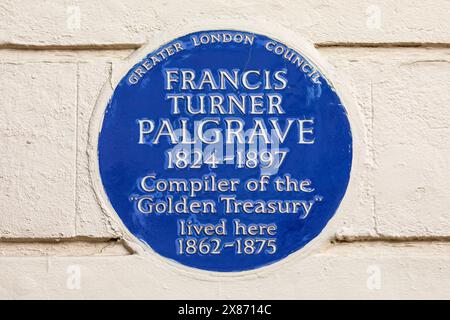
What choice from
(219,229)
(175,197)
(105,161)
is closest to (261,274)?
(219,229)

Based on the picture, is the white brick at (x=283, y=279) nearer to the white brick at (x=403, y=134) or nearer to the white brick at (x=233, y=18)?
the white brick at (x=403, y=134)

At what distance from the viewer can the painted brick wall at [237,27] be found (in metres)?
3.47

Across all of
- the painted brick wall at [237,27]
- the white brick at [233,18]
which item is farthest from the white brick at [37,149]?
the white brick at [233,18]

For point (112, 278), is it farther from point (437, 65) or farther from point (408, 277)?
point (437, 65)

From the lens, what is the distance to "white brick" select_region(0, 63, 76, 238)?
3.55 meters

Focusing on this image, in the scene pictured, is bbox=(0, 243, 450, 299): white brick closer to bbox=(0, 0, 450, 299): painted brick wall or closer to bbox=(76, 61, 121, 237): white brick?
bbox=(0, 0, 450, 299): painted brick wall

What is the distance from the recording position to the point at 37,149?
3.59 meters

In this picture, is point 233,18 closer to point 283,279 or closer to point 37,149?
point 37,149

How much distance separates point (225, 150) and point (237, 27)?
513 millimetres

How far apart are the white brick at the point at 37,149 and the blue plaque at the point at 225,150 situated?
167mm

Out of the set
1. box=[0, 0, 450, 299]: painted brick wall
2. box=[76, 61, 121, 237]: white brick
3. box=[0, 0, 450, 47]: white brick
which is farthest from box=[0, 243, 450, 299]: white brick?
box=[0, 0, 450, 47]: white brick

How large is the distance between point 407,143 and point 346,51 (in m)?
0.45

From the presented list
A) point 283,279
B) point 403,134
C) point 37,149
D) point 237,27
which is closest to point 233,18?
point 237,27

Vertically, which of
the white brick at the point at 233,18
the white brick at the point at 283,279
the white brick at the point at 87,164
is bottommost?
the white brick at the point at 283,279
